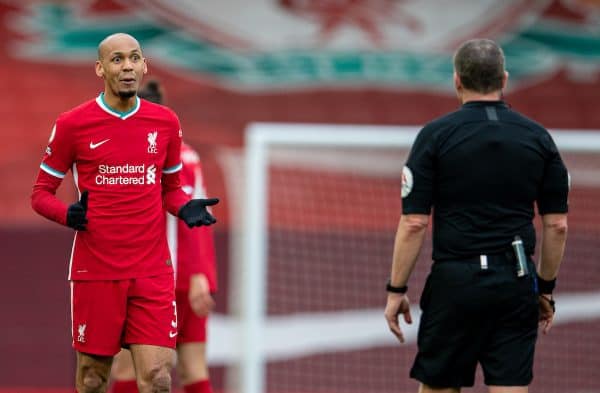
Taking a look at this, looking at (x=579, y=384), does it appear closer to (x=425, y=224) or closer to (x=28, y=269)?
(x=425, y=224)

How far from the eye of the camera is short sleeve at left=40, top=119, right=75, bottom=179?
188 inches

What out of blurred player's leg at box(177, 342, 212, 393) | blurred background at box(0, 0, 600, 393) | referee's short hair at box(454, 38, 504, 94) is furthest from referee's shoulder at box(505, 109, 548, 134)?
blurred background at box(0, 0, 600, 393)

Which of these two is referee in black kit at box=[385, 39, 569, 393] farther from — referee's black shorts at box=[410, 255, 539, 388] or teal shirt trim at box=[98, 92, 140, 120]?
teal shirt trim at box=[98, 92, 140, 120]

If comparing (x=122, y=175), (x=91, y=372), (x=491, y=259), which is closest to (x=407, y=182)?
(x=491, y=259)

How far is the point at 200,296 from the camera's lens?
5758 millimetres

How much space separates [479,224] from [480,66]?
59 cm

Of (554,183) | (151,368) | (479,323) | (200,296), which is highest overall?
(554,183)

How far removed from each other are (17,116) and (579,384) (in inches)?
256

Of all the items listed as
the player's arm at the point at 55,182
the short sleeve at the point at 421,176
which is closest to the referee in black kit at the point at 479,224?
the short sleeve at the point at 421,176

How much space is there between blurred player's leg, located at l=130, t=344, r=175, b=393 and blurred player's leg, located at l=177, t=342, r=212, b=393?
110 centimetres

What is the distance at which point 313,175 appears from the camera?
299 inches

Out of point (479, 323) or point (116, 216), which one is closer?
point (479, 323)

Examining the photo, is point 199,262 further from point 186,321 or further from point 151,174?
point 151,174

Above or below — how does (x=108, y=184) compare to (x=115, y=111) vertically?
below
